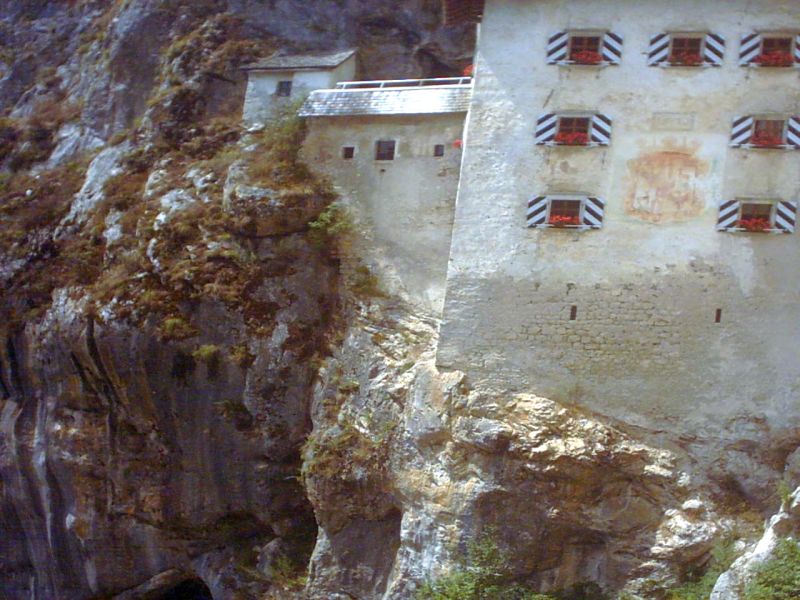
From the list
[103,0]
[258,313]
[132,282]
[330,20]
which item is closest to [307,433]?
[258,313]

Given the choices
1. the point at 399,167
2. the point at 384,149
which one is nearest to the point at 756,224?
the point at 399,167

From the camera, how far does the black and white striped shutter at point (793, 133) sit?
71.5ft

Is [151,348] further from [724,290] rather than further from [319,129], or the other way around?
[724,290]

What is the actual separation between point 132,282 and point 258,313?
3084 millimetres

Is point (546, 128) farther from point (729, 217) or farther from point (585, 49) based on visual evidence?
point (729, 217)

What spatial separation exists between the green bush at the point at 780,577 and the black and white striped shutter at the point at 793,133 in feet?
24.0

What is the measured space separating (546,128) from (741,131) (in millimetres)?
3614

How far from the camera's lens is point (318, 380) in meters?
25.3

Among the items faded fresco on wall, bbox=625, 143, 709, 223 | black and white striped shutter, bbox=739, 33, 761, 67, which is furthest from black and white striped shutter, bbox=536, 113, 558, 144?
black and white striped shutter, bbox=739, 33, 761, 67

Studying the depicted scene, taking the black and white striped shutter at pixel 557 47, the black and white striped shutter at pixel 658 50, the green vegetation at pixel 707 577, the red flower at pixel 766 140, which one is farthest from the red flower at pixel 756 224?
the green vegetation at pixel 707 577

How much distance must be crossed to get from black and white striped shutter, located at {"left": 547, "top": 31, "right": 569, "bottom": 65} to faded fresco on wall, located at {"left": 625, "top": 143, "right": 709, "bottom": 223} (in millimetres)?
2553

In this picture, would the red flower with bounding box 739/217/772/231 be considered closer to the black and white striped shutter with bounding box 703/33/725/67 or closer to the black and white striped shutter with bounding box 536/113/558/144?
the black and white striped shutter with bounding box 703/33/725/67

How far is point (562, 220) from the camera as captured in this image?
2233 centimetres

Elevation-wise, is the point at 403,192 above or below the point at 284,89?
below
